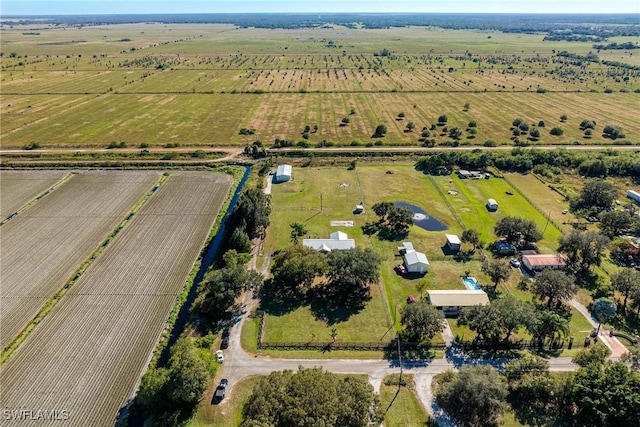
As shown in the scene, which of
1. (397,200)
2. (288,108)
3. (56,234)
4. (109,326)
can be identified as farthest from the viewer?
(288,108)

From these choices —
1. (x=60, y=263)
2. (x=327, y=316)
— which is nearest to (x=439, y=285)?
(x=327, y=316)

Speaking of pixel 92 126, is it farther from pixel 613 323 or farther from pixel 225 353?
pixel 613 323

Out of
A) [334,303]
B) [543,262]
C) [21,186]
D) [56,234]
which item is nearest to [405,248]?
[334,303]

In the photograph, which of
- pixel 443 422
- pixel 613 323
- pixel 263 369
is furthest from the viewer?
pixel 613 323

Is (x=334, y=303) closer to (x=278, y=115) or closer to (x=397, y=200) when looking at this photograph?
(x=397, y=200)

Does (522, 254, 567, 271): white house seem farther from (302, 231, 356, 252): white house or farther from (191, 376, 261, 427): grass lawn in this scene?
(191, 376, 261, 427): grass lawn

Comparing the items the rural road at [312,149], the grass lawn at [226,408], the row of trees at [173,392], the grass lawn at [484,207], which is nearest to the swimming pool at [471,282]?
the grass lawn at [484,207]

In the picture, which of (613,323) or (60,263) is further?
(60,263)

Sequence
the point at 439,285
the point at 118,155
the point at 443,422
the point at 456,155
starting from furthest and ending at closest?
the point at 118,155 < the point at 456,155 < the point at 439,285 < the point at 443,422
